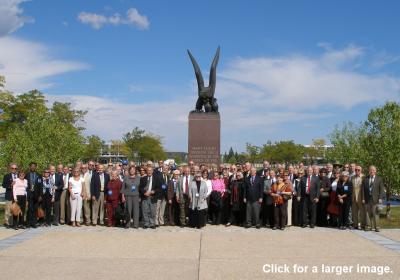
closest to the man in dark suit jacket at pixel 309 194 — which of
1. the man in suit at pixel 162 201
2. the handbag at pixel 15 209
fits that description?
the man in suit at pixel 162 201

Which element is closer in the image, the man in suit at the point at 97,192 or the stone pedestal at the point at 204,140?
the man in suit at the point at 97,192

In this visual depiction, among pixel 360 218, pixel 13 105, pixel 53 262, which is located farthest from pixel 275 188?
pixel 13 105

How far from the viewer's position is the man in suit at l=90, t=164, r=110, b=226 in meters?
13.0

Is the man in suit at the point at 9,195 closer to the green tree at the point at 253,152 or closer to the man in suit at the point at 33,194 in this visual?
the man in suit at the point at 33,194

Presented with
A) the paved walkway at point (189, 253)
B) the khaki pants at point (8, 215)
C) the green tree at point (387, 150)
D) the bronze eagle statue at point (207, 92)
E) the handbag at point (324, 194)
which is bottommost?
the paved walkway at point (189, 253)

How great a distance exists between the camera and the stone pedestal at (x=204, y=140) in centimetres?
1934


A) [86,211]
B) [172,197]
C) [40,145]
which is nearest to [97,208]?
[86,211]

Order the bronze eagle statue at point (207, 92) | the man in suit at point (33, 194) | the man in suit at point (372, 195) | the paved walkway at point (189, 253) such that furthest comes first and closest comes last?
the bronze eagle statue at point (207, 92) → the man in suit at point (33, 194) → the man in suit at point (372, 195) → the paved walkway at point (189, 253)

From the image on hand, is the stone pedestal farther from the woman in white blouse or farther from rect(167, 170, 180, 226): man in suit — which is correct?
the woman in white blouse

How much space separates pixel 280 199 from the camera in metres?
12.5

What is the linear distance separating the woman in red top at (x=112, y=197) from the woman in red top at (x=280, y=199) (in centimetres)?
409

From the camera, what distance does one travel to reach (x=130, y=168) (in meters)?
13.1

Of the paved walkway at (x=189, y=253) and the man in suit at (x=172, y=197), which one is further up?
the man in suit at (x=172, y=197)

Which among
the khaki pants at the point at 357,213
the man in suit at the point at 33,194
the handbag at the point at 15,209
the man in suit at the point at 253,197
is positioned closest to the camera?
the handbag at the point at 15,209
